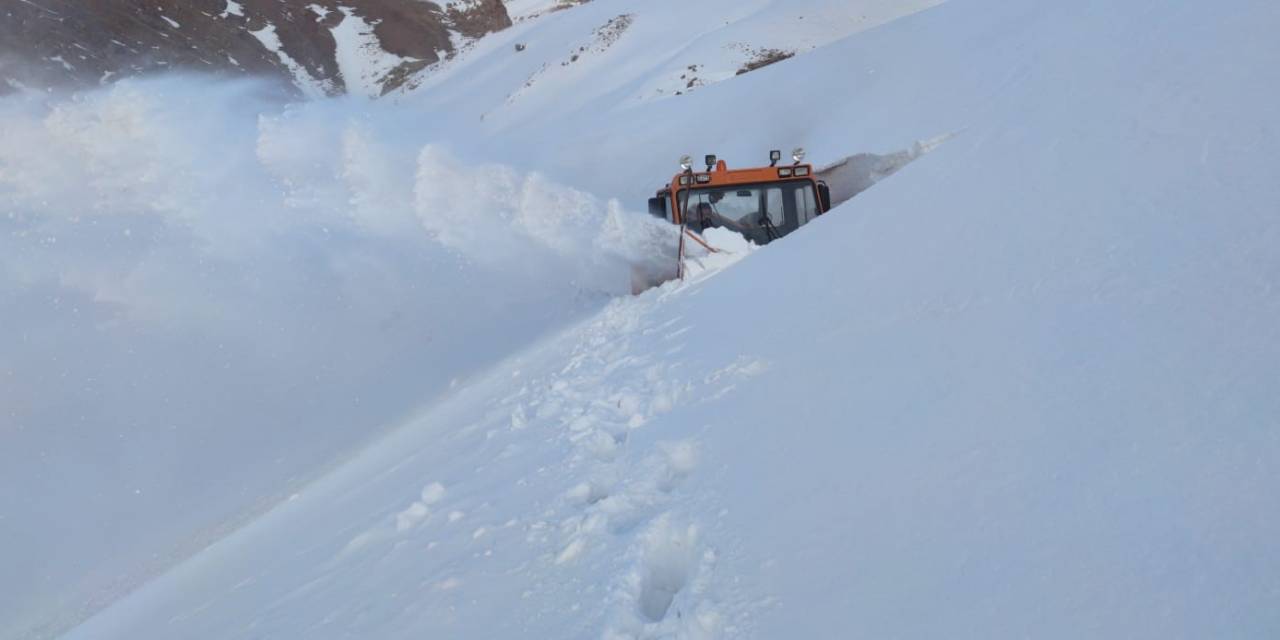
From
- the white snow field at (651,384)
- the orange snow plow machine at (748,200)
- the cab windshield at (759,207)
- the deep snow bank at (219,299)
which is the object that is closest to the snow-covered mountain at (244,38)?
the deep snow bank at (219,299)

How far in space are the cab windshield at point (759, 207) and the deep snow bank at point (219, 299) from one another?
604 mm

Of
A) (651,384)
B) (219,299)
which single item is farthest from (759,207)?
(219,299)

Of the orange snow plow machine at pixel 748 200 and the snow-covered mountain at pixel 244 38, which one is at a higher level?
the snow-covered mountain at pixel 244 38

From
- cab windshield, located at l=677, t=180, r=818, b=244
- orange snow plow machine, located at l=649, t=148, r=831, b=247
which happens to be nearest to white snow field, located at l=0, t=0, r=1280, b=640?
orange snow plow machine, located at l=649, t=148, r=831, b=247

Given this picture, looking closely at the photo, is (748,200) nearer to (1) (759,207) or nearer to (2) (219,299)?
(1) (759,207)

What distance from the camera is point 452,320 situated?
11.2 m

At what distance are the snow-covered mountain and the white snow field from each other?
39978mm

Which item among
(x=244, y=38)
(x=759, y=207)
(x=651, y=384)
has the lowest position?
(x=759, y=207)

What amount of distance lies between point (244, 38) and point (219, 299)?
181 feet

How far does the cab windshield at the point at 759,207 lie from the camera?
10258 millimetres

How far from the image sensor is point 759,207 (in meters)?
10.4

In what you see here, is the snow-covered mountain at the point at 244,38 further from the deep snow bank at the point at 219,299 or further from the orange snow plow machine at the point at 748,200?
the orange snow plow machine at the point at 748,200

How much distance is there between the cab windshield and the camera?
1026 cm

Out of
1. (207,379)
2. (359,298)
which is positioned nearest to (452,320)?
(359,298)
